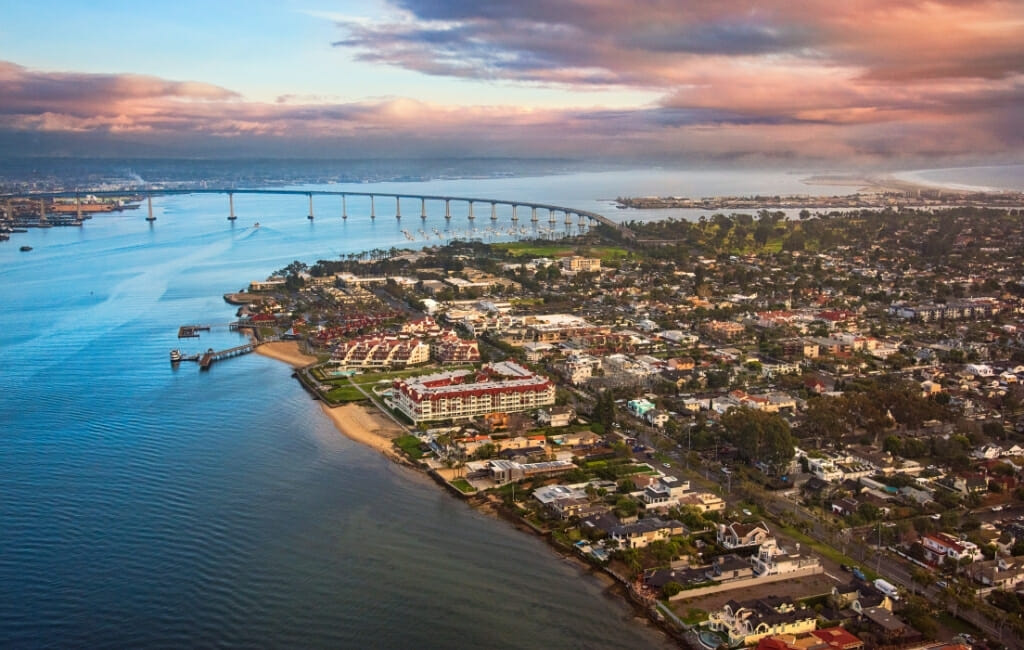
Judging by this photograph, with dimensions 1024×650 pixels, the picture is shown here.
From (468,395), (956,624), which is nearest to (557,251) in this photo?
(468,395)

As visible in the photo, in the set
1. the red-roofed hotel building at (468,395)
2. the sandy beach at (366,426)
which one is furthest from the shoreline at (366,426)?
the red-roofed hotel building at (468,395)

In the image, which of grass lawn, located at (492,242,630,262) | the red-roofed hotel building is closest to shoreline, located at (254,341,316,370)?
the red-roofed hotel building

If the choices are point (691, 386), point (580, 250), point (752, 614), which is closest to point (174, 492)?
point (752, 614)

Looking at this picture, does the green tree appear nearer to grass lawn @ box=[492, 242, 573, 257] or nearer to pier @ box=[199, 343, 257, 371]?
pier @ box=[199, 343, 257, 371]

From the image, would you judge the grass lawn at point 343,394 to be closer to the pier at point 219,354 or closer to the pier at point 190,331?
the pier at point 219,354

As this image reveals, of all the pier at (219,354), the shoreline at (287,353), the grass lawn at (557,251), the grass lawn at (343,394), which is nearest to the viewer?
the grass lawn at (343,394)
